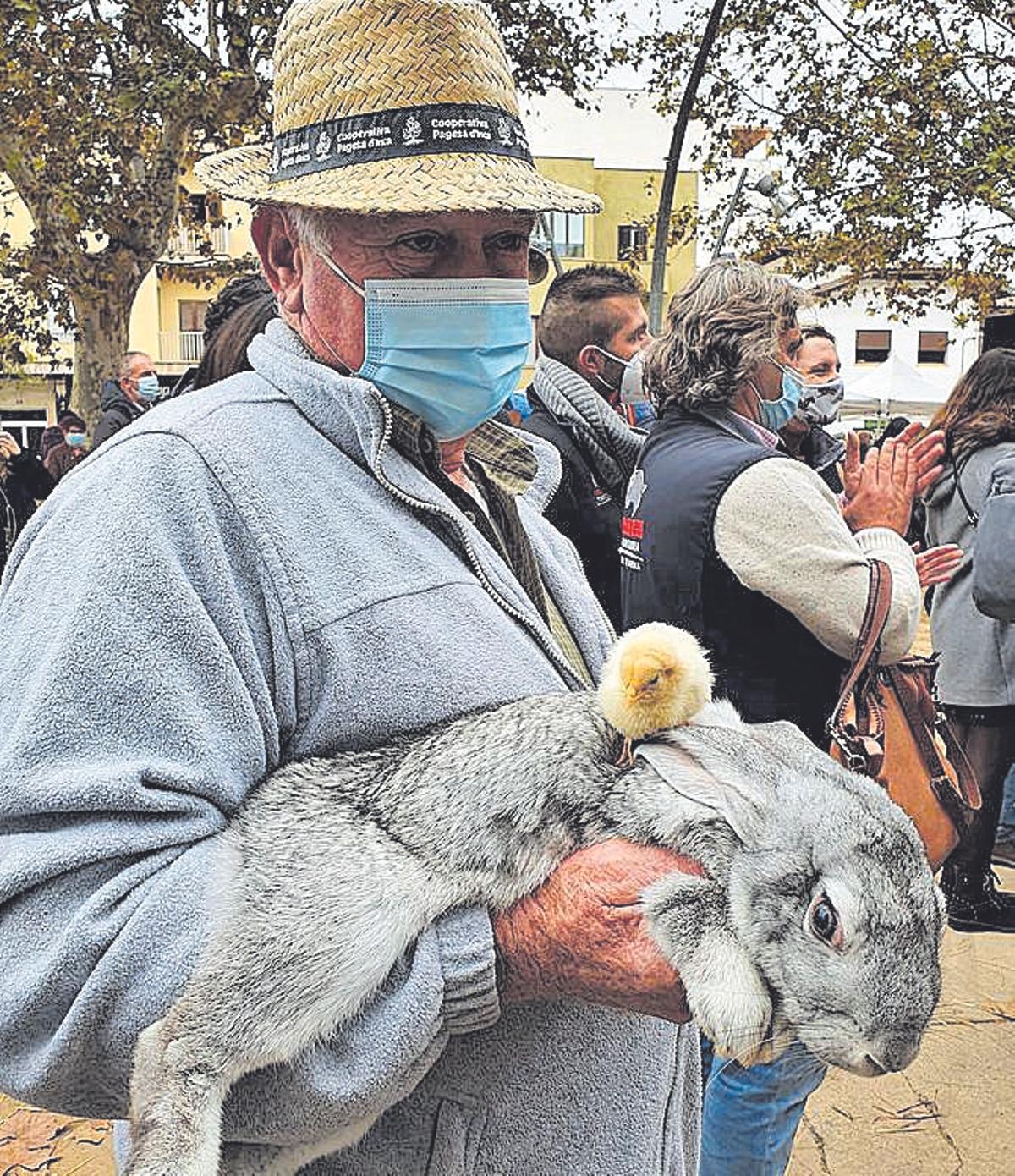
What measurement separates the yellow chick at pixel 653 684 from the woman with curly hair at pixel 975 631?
4.25m

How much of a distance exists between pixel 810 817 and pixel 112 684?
95cm

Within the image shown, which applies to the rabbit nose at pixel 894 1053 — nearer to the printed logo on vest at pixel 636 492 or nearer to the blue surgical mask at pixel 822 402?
the printed logo on vest at pixel 636 492

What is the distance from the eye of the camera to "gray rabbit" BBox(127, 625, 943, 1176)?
1684 mm

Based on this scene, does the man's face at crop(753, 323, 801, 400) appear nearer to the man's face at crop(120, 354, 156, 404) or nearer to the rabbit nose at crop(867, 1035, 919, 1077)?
the rabbit nose at crop(867, 1035, 919, 1077)

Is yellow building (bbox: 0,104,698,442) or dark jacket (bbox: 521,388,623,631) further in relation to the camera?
yellow building (bbox: 0,104,698,442)

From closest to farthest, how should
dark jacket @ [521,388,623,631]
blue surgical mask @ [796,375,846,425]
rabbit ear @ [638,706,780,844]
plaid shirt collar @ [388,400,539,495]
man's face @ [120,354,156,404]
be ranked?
rabbit ear @ [638,706,780,844], plaid shirt collar @ [388,400,539,495], dark jacket @ [521,388,623,631], blue surgical mask @ [796,375,846,425], man's face @ [120,354,156,404]

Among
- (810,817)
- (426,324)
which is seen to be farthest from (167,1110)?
(426,324)

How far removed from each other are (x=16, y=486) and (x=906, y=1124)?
10.3 m

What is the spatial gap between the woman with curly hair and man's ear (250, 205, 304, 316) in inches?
170

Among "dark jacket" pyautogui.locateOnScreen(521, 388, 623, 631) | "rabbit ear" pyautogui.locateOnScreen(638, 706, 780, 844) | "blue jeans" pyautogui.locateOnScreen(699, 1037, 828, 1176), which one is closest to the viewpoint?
"rabbit ear" pyautogui.locateOnScreen(638, 706, 780, 844)

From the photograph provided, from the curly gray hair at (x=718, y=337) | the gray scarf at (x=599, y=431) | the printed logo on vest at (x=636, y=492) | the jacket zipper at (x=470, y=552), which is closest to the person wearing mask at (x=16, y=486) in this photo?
the gray scarf at (x=599, y=431)

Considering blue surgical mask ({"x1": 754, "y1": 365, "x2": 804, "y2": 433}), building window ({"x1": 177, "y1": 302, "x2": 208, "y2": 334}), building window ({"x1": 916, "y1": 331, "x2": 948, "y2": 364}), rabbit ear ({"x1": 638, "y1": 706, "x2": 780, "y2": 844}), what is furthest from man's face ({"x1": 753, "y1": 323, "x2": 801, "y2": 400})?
building window ({"x1": 916, "y1": 331, "x2": 948, "y2": 364})

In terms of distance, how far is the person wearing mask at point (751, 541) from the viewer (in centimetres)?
373

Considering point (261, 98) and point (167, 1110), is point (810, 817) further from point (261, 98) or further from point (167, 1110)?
point (261, 98)
